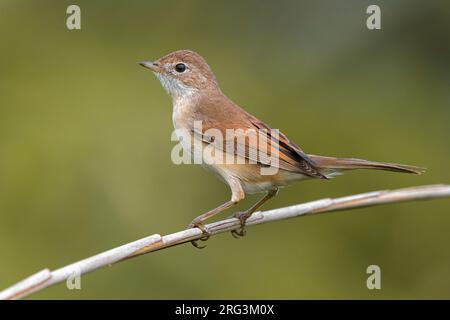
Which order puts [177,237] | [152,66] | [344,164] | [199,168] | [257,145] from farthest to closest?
[199,168] → [152,66] → [257,145] → [344,164] → [177,237]

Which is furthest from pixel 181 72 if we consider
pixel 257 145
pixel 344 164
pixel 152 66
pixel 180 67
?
pixel 344 164

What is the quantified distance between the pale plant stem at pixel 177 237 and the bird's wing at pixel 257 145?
56 cm

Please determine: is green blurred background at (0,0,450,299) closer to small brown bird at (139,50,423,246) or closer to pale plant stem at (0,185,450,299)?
small brown bird at (139,50,423,246)

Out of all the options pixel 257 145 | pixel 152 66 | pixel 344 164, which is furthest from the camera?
pixel 152 66

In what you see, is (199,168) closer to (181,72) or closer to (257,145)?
(181,72)

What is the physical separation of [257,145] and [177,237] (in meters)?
1.40

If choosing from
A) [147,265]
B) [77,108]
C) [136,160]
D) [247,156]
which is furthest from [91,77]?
[247,156]

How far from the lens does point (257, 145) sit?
4.22 meters

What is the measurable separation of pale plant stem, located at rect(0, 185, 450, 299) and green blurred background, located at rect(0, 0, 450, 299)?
4.72ft

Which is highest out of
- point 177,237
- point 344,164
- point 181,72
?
point 181,72

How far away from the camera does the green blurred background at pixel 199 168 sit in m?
4.87

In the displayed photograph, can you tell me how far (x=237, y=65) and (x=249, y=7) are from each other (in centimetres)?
65

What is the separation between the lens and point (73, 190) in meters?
5.02

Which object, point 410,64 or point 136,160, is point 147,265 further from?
point 410,64
